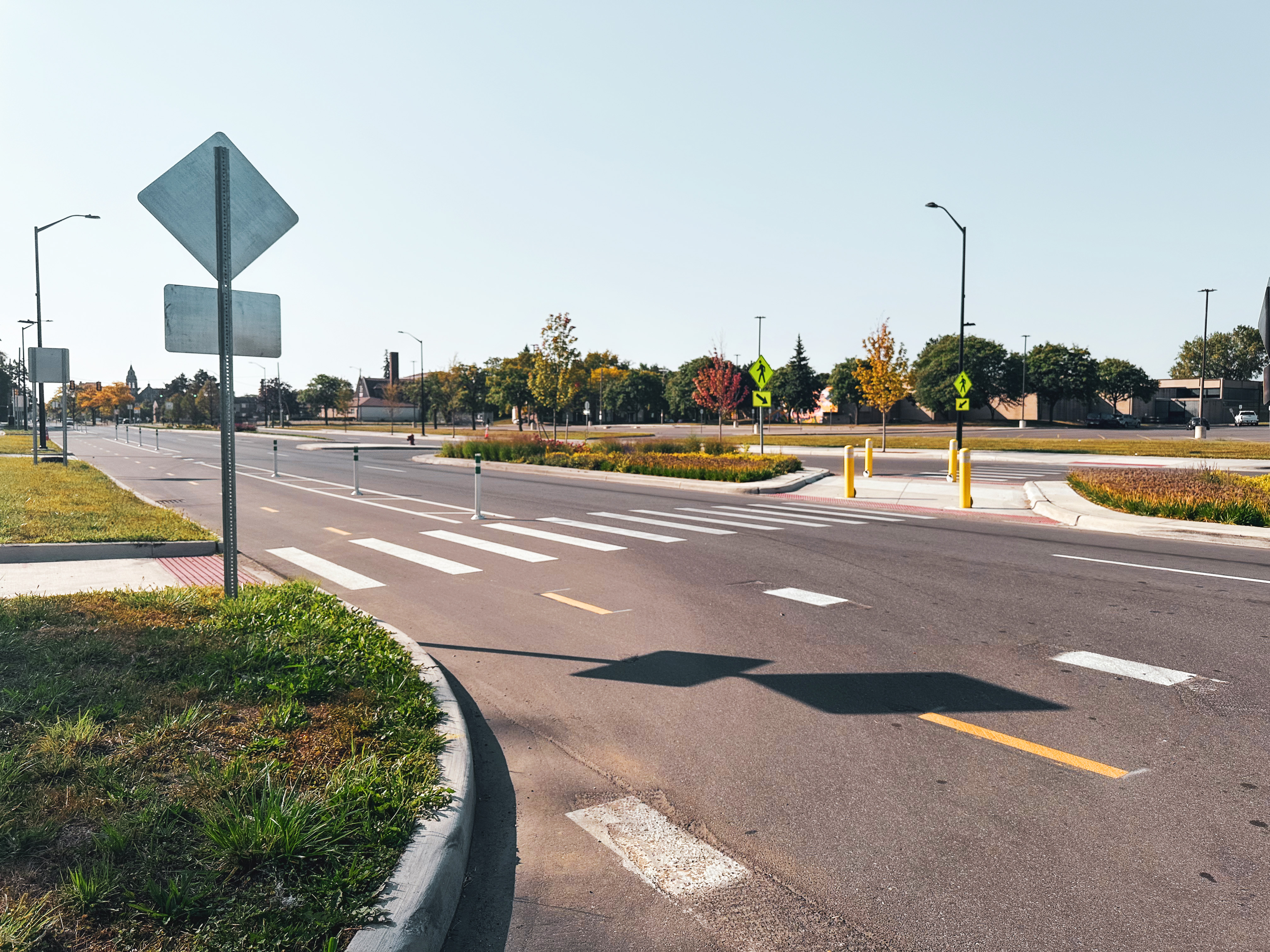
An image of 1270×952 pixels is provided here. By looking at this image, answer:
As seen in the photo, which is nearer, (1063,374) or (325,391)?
(1063,374)

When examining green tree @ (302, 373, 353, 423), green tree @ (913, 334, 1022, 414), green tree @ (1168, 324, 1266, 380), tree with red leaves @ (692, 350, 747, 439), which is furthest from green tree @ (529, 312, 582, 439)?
green tree @ (1168, 324, 1266, 380)

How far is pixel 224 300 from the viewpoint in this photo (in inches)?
249

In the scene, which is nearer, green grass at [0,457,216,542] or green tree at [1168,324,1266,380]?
green grass at [0,457,216,542]

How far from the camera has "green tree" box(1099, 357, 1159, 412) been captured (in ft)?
314

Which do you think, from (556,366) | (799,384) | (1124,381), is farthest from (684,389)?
(556,366)

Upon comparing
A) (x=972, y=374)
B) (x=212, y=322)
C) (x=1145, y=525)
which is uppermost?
(x=972, y=374)

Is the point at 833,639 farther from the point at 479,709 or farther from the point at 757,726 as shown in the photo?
the point at 479,709

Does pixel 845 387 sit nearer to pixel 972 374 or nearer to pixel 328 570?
pixel 972 374

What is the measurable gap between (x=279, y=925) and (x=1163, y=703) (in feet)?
17.6

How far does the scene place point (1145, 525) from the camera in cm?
1367

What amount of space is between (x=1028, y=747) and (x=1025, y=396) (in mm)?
97777

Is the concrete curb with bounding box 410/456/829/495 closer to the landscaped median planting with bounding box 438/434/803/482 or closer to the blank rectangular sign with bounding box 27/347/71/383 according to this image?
the landscaped median planting with bounding box 438/434/803/482

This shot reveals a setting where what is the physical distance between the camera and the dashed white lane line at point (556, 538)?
12.1m

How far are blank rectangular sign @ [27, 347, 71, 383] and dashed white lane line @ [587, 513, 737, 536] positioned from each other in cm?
2024
